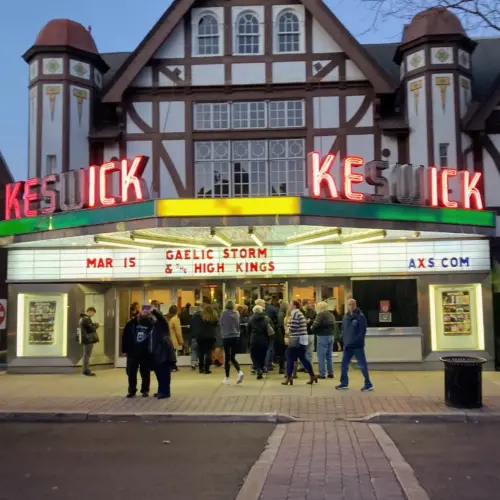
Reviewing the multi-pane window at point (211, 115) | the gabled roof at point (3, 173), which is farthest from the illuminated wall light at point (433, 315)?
the gabled roof at point (3, 173)

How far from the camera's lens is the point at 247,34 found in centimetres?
1775

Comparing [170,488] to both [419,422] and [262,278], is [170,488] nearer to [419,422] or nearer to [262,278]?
[419,422]

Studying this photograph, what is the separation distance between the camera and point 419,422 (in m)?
9.55

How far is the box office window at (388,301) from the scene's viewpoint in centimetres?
1552

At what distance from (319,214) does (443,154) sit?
650 centimetres

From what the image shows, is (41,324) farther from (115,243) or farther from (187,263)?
(187,263)

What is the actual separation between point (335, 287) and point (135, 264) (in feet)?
17.2

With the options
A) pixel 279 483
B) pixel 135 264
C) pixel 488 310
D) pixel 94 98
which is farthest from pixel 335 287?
pixel 279 483

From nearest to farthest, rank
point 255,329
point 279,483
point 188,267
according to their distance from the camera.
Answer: point 279,483 < point 255,329 < point 188,267

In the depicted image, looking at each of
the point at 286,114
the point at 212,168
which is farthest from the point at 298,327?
the point at 286,114

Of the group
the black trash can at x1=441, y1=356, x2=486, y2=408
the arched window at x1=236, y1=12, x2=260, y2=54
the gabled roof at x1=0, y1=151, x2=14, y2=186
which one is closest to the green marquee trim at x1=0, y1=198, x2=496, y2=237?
the black trash can at x1=441, y1=356, x2=486, y2=408

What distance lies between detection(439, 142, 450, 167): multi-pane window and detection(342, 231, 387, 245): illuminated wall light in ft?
10.9

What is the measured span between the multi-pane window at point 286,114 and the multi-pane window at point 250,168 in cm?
48

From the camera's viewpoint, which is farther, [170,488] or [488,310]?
[488,310]
